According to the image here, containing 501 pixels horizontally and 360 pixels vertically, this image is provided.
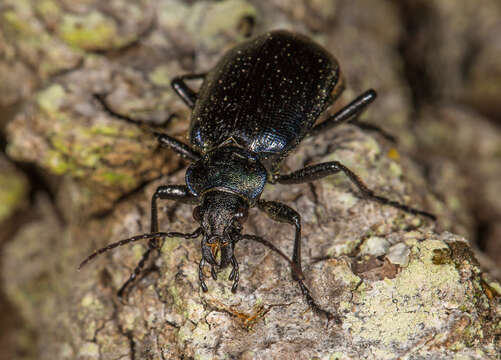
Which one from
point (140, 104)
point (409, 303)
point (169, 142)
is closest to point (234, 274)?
point (409, 303)

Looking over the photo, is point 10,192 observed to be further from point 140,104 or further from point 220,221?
point 220,221

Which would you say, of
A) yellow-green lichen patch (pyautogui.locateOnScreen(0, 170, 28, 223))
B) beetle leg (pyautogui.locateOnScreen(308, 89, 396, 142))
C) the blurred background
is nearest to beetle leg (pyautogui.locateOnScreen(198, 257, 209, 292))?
the blurred background

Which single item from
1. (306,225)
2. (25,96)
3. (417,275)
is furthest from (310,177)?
(25,96)

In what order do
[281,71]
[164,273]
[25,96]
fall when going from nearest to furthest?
[164,273] → [281,71] → [25,96]

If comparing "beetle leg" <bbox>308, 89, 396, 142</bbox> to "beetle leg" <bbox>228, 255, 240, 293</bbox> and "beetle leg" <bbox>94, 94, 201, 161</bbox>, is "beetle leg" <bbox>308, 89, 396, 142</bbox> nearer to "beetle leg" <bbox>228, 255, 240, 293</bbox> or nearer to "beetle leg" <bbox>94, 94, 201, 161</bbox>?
"beetle leg" <bbox>94, 94, 201, 161</bbox>

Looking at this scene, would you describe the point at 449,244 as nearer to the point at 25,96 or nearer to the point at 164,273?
the point at 164,273

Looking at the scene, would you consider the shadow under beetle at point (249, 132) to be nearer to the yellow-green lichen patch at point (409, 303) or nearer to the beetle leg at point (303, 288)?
the beetle leg at point (303, 288)
